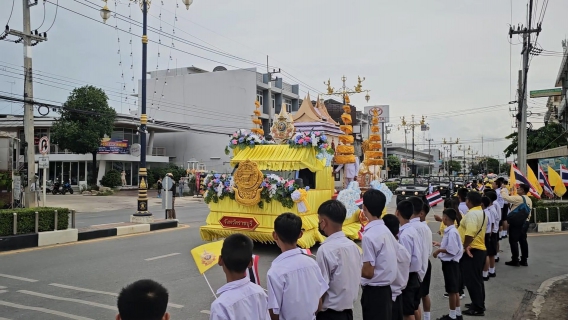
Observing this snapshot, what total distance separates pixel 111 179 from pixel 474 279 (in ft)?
109

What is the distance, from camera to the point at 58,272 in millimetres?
8273

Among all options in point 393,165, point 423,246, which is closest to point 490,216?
point 423,246

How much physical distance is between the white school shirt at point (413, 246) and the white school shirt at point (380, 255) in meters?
1.07

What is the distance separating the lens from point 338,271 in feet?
11.1

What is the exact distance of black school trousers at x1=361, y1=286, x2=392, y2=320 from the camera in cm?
393

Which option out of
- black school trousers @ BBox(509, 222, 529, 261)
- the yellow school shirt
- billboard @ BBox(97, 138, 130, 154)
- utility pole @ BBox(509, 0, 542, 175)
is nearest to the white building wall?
billboard @ BBox(97, 138, 130, 154)

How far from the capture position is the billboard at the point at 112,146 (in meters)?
35.8

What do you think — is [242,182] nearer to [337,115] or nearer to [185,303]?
[185,303]

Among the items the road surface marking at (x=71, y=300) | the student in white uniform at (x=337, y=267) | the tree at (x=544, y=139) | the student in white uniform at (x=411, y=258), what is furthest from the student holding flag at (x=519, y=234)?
the tree at (x=544, y=139)

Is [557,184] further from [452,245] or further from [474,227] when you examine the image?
[452,245]

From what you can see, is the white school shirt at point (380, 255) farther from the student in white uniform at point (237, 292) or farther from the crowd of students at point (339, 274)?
the student in white uniform at point (237, 292)

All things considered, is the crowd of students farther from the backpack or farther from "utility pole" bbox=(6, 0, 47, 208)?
"utility pole" bbox=(6, 0, 47, 208)

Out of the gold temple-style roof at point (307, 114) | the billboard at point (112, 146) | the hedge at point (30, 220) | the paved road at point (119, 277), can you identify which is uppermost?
the gold temple-style roof at point (307, 114)

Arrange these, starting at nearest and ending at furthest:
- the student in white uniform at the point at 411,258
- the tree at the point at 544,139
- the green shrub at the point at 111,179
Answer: the student in white uniform at the point at 411,258
the tree at the point at 544,139
the green shrub at the point at 111,179
